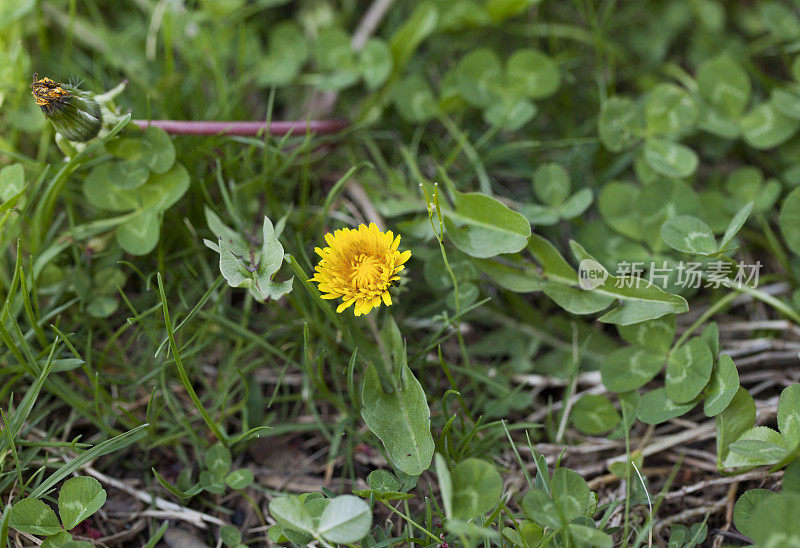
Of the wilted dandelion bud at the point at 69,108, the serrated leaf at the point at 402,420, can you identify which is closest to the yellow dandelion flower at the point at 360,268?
the serrated leaf at the point at 402,420

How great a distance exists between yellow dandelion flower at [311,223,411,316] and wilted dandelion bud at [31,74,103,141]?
74 centimetres

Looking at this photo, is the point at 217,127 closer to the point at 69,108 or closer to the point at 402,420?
the point at 69,108

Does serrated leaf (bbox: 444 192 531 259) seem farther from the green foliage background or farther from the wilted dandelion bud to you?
the wilted dandelion bud

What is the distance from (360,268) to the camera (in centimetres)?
159

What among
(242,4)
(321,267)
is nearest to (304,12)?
(242,4)

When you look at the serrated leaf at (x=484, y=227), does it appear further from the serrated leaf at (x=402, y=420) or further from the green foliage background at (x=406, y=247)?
the serrated leaf at (x=402, y=420)

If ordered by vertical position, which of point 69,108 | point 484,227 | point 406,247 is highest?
point 69,108

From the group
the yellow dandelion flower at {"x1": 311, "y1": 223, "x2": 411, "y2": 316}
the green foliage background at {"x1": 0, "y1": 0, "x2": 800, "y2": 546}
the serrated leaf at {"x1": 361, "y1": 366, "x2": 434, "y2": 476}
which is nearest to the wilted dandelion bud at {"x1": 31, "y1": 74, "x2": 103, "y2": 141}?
the green foliage background at {"x1": 0, "y1": 0, "x2": 800, "y2": 546}

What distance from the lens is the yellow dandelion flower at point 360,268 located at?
5.18ft

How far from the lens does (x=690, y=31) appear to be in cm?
269

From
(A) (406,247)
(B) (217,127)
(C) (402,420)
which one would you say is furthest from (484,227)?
(B) (217,127)

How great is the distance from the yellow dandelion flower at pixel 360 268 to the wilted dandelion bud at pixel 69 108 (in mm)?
742

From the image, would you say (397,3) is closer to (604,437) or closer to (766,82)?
(766,82)

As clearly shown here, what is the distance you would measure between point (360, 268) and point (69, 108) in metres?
0.87
